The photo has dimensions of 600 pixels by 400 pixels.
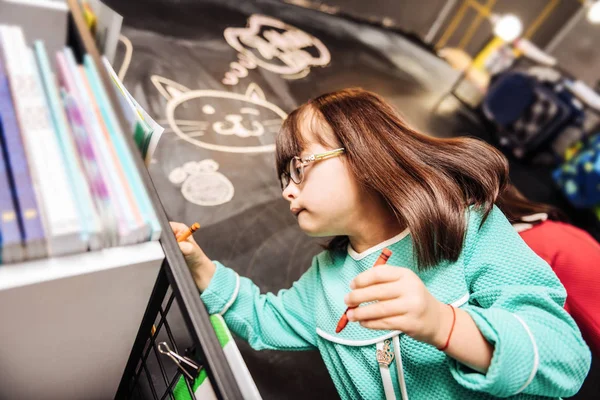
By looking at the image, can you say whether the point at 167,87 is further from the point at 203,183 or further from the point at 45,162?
the point at 45,162

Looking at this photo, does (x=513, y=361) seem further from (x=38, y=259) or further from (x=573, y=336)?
(x=38, y=259)

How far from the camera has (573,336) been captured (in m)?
0.57

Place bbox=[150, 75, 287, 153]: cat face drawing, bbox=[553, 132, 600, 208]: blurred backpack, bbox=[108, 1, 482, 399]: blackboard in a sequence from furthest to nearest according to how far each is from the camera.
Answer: bbox=[553, 132, 600, 208]: blurred backpack
bbox=[150, 75, 287, 153]: cat face drawing
bbox=[108, 1, 482, 399]: blackboard

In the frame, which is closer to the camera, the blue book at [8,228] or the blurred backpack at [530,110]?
the blue book at [8,228]

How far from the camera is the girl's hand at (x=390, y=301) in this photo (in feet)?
1.54

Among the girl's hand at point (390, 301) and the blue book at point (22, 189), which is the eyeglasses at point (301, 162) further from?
the blue book at point (22, 189)

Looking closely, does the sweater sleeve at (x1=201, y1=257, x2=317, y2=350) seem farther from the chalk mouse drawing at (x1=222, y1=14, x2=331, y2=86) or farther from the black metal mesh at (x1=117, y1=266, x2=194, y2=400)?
the chalk mouse drawing at (x1=222, y1=14, x2=331, y2=86)

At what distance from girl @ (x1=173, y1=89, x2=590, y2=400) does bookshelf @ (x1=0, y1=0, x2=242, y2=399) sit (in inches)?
7.3

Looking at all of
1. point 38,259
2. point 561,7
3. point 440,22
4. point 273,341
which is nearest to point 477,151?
point 273,341

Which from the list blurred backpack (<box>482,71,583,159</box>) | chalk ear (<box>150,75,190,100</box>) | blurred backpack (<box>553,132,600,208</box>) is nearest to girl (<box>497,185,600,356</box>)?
chalk ear (<box>150,75,190,100</box>)

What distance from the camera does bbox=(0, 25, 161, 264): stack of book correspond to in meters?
0.43

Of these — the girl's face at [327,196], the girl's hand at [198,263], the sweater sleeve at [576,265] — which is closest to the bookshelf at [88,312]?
the girl's hand at [198,263]

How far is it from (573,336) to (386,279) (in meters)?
0.36

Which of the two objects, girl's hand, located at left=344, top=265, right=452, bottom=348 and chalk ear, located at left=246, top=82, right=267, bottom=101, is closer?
girl's hand, located at left=344, top=265, right=452, bottom=348
